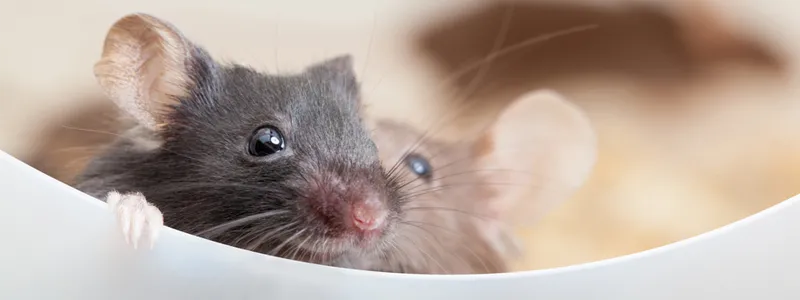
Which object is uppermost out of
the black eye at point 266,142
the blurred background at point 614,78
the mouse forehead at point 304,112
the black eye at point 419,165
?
the blurred background at point 614,78

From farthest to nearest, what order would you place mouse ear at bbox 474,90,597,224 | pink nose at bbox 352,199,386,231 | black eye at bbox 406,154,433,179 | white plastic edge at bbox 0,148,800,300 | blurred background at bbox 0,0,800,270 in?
1. blurred background at bbox 0,0,800,270
2. mouse ear at bbox 474,90,597,224
3. black eye at bbox 406,154,433,179
4. pink nose at bbox 352,199,386,231
5. white plastic edge at bbox 0,148,800,300

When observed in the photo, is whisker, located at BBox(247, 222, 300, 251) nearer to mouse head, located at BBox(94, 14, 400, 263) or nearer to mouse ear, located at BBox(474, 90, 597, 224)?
mouse head, located at BBox(94, 14, 400, 263)

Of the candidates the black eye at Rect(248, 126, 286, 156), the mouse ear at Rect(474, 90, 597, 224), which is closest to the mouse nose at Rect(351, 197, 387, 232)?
the black eye at Rect(248, 126, 286, 156)

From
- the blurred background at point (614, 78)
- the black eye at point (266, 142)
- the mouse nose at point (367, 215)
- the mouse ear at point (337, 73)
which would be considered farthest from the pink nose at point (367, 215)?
the blurred background at point (614, 78)

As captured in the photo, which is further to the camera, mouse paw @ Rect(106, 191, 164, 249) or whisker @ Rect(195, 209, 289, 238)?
whisker @ Rect(195, 209, 289, 238)

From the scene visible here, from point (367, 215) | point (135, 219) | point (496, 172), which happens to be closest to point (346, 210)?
point (367, 215)

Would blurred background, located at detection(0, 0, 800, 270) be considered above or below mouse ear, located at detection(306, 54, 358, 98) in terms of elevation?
above

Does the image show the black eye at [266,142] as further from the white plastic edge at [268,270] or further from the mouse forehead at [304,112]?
the white plastic edge at [268,270]

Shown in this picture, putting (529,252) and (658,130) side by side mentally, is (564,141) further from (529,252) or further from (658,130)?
(658,130)

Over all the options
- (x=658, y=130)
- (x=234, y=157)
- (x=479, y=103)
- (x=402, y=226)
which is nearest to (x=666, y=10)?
(x=658, y=130)
